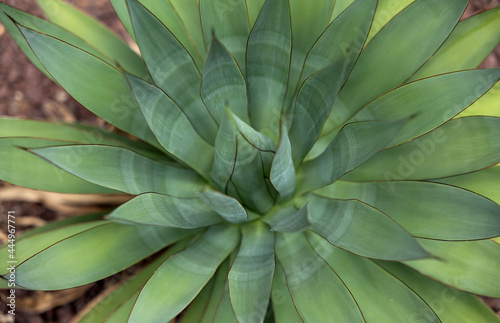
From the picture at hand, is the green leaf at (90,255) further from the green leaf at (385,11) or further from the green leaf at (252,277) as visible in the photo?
the green leaf at (385,11)

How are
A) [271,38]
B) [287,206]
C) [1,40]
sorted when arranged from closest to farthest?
[271,38] < [287,206] < [1,40]

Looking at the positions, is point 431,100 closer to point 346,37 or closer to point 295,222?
point 346,37

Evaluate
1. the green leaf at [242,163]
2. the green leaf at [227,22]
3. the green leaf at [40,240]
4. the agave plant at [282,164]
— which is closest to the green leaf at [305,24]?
the agave plant at [282,164]

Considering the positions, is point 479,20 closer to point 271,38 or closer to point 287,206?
point 271,38

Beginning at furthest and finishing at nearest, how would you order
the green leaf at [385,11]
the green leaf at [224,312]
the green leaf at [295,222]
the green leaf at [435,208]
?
the green leaf at [385,11], the green leaf at [224,312], the green leaf at [435,208], the green leaf at [295,222]

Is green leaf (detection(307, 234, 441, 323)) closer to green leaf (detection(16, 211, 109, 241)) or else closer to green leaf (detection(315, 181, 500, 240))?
green leaf (detection(315, 181, 500, 240))

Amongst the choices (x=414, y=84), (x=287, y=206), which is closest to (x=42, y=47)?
(x=287, y=206)
